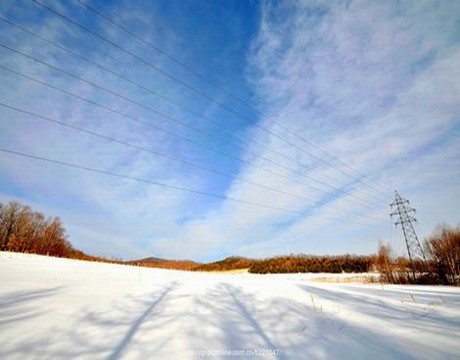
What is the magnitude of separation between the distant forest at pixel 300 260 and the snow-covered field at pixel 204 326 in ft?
39.3

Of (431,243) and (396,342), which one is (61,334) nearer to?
(396,342)

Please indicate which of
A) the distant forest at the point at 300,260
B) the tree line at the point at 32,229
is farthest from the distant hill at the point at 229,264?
the tree line at the point at 32,229

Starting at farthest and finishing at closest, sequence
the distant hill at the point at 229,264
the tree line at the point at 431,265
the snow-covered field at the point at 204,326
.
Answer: the distant hill at the point at 229,264, the tree line at the point at 431,265, the snow-covered field at the point at 204,326

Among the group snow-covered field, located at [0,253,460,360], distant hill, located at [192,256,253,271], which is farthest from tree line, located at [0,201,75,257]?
snow-covered field, located at [0,253,460,360]

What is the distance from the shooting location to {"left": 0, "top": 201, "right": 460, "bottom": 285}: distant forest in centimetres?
1501

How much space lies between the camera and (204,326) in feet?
11.9

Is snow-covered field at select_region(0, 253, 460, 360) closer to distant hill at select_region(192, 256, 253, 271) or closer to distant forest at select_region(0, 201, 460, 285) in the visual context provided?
distant forest at select_region(0, 201, 460, 285)

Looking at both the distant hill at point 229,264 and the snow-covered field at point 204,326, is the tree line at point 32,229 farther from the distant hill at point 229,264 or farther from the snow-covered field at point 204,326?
the snow-covered field at point 204,326

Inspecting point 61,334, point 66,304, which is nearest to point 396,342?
point 61,334

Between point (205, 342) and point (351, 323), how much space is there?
240 cm

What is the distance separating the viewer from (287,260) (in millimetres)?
35250

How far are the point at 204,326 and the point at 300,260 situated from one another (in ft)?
109

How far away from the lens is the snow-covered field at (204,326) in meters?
2.84

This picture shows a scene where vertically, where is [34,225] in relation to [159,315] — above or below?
above
